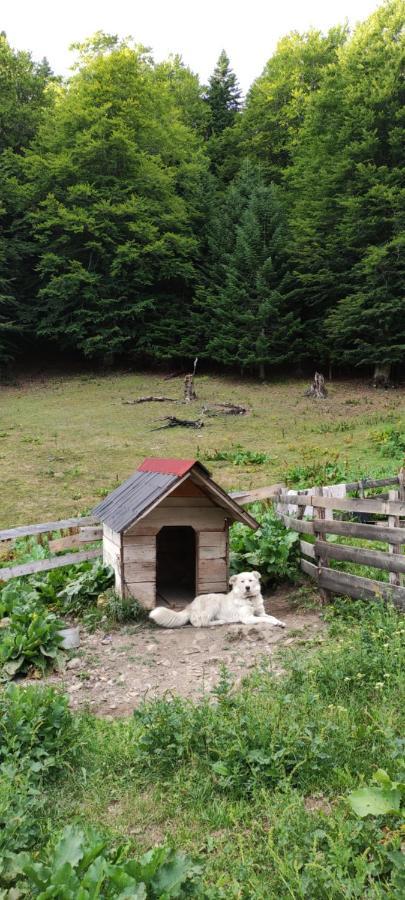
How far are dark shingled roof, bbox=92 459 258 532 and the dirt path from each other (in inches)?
50.6

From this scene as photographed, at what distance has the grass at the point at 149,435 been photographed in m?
14.4

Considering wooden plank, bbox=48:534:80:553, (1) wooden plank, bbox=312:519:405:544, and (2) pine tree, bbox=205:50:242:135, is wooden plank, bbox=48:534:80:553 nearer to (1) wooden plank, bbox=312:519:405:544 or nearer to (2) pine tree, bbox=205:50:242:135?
(1) wooden plank, bbox=312:519:405:544

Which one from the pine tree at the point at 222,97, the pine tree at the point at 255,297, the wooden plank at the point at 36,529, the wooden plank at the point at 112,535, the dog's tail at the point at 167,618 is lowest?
the dog's tail at the point at 167,618

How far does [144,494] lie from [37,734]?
398 cm

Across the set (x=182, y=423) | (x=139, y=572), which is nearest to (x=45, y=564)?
(x=139, y=572)

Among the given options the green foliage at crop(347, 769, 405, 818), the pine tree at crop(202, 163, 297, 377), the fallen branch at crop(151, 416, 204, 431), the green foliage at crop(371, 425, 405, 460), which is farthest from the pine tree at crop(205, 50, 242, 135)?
the green foliage at crop(347, 769, 405, 818)

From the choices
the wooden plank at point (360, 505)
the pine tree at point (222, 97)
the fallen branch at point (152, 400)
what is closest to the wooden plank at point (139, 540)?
the wooden plank at point (360, 505)

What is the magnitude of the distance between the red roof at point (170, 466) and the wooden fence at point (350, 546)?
163 cm

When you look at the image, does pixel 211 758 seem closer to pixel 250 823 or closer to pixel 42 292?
pixel 250 823

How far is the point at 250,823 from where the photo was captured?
134 inches

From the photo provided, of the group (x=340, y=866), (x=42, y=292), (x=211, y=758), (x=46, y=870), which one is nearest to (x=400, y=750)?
(x=340, y=866)

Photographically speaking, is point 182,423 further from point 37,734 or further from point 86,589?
point 37,734

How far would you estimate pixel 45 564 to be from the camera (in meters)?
8.57

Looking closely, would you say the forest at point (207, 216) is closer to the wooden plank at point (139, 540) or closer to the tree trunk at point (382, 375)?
the tree trunk at point (382, 375)
